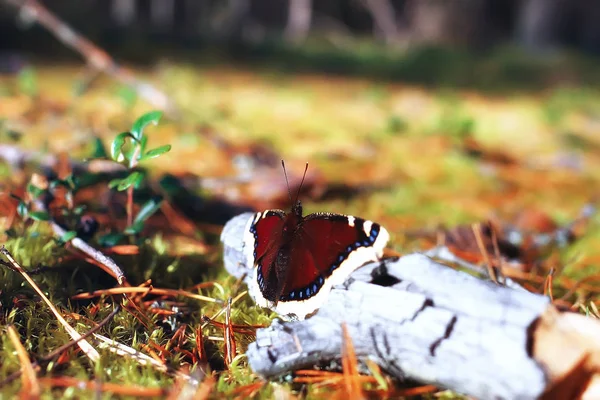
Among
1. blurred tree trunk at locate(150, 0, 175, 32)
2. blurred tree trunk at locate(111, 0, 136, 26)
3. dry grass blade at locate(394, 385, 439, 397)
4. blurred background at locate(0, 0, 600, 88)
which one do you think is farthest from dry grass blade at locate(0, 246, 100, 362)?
blurred tree trunk at locate(150, 0, 175, 32)

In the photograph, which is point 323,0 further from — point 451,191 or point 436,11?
point 451,191

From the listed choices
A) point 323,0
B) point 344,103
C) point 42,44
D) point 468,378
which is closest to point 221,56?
point 42,44

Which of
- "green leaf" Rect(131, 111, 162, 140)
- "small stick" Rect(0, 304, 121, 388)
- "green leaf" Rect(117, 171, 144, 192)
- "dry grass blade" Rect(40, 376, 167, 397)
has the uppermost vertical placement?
"green leaf" Rect(131, 111, 162, 140)

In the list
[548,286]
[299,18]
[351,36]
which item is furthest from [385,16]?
[548,286]

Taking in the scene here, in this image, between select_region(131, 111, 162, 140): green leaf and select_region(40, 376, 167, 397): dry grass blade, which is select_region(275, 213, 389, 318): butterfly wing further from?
select_region(131, 111, 162, 140): green leaf

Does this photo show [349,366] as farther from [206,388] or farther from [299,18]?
[299,18]

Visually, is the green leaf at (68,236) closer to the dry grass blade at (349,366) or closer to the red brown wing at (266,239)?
the red brown wing at (266,239)
